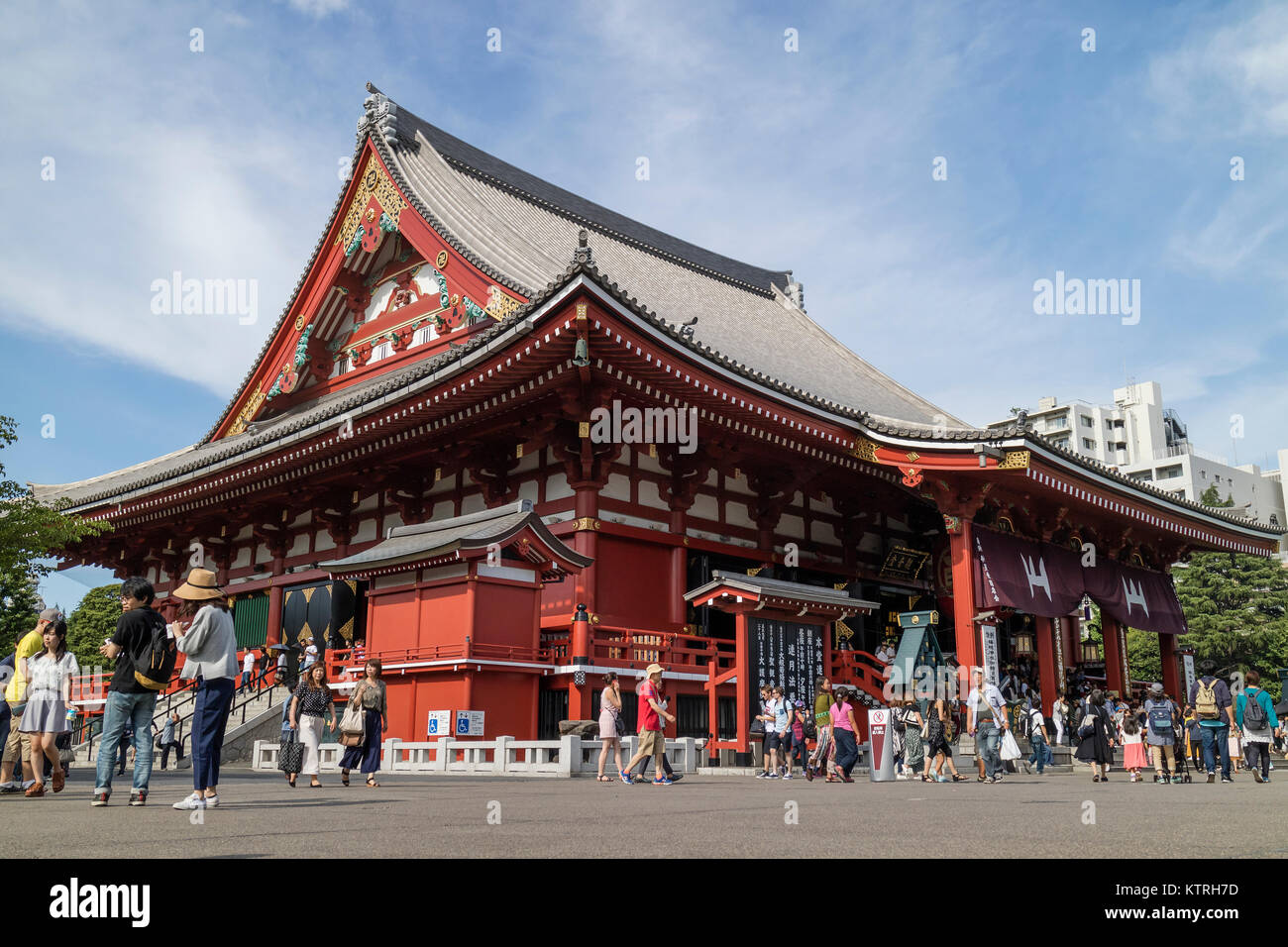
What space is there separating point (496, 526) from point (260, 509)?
1171 cm

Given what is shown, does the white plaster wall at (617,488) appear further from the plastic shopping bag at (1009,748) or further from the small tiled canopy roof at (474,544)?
the plastic shopping bag at (1009,748)

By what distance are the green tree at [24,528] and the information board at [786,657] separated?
49.8 feet

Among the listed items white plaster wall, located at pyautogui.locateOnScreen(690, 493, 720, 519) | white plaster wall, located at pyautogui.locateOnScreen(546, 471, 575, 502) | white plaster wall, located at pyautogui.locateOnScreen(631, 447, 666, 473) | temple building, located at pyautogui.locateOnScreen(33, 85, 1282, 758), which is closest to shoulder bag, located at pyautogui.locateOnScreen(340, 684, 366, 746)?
temple building, located at pyautogui.locateOnScreen(33, 85, 1282, 758)

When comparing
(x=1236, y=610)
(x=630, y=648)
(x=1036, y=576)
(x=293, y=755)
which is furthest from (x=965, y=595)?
(x=1236, y=610)

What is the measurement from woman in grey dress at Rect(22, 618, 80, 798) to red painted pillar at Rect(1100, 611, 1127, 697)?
24.4m

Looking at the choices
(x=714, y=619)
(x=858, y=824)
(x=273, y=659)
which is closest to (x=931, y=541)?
(x=714, y=619)

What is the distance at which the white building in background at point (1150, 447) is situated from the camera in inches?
3243

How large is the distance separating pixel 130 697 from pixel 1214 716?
15122 mm

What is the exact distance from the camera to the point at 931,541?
26.2 m

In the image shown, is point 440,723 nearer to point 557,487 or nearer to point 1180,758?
point 557,487

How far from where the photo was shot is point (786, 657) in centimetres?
1809

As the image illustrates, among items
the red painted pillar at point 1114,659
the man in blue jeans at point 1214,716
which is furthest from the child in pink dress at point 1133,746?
the red painted pillar at point 1114,659
